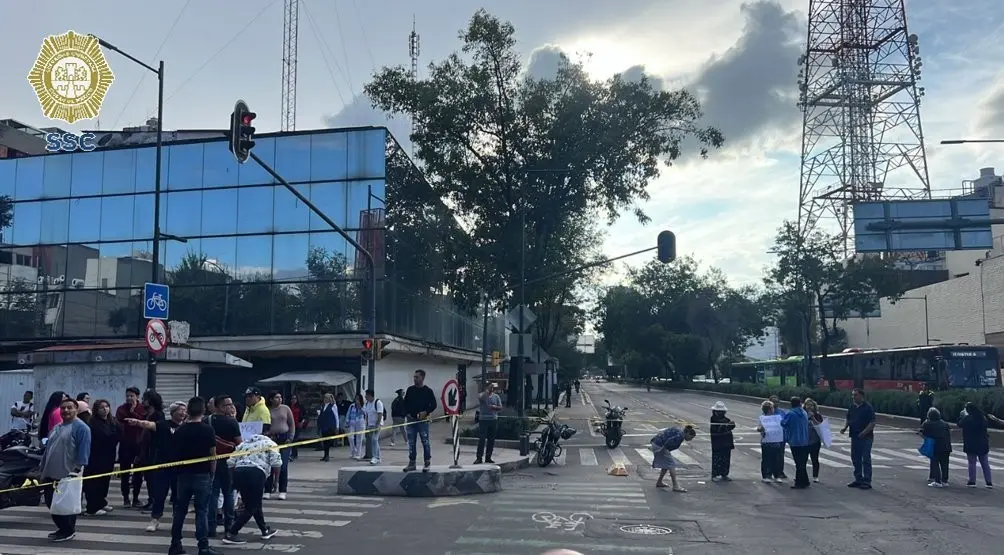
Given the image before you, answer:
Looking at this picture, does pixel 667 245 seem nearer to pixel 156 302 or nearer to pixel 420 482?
pixel 420 482

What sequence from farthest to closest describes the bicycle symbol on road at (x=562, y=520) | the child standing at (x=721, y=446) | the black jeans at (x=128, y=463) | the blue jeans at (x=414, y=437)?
the child standing at (x=721, y=446) < the blue jeans at (x=414, y=437) < the black jeans at (x=128, y=463) < the bicycle symbol on road at (x=562, y=520)

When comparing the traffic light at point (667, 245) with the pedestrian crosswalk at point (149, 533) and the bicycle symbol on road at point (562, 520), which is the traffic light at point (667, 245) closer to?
the bicycle symbol on road at point (562, 520)

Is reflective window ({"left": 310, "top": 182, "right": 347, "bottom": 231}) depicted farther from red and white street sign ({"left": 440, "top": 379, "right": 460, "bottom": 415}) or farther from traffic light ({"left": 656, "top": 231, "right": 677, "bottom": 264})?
red and white street sign ({"left": 440, "top": 379, "right": 460, "bottom": 415})

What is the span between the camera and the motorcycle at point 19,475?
11.5 metres

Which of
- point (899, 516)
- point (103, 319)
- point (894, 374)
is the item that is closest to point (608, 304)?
point (894, 374)

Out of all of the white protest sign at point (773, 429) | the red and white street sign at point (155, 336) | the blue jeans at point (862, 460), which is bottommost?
the blue jeans at point (862, 460)

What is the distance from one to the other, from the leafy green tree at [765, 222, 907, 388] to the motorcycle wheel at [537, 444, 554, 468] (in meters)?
30.2

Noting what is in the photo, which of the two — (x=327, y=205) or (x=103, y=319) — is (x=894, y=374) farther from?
(x=103, y=319)

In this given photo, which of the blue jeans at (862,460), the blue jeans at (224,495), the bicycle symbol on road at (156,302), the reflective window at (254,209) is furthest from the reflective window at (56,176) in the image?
the blue jeans at (862,460)

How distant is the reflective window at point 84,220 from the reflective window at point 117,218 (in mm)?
245

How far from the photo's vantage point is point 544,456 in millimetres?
18672

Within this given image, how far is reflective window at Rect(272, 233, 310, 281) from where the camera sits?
28.6 metres

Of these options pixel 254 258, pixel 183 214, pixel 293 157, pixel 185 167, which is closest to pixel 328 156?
pixel 293 157

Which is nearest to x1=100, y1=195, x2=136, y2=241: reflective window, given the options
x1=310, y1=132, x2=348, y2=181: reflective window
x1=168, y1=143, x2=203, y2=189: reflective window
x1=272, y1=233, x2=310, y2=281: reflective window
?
x1=168, y1=143, x2=203, y2=189: reflective window
